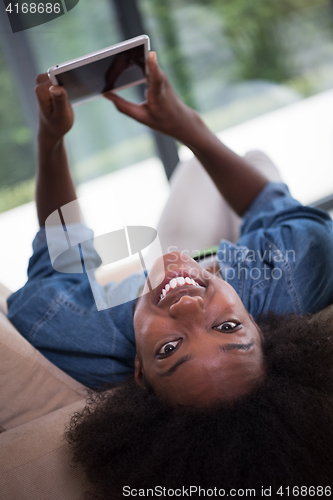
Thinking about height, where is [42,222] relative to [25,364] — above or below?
above

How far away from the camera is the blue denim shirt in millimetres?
916

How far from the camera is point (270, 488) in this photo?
1.88 feet

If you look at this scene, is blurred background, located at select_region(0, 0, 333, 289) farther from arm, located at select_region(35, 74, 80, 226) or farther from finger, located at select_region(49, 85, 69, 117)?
finger, located at select_region(49, 85, 69, 117)

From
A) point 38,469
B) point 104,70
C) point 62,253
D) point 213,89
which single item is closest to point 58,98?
point 104,70

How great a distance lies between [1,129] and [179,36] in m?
1.11

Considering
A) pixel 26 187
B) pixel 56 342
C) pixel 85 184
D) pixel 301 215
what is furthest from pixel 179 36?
pixel 56 342

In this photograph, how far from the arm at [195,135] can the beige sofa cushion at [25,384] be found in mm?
580

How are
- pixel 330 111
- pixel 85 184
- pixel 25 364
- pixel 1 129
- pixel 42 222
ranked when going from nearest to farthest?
1. pixel 25 364
2. pixel 42 222
3. pixel 1 129
4. pixel 85 184
5. pixel 330 111

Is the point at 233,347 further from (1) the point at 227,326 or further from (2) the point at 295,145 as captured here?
(2) the point at 295,145

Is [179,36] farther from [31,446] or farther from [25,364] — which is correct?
[31,446]

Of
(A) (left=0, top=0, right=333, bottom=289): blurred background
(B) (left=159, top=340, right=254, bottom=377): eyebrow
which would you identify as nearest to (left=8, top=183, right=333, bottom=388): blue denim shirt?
(B) (left=159, top=340, right=254, bottom=377): eyebrow

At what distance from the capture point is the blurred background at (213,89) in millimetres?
2006

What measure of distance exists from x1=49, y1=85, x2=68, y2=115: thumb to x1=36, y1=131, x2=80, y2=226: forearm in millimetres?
134

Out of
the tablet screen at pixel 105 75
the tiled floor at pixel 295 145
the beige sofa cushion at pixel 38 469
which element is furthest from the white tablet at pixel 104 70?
the tiled floor at pixel 295 145
